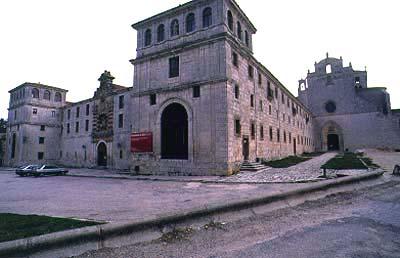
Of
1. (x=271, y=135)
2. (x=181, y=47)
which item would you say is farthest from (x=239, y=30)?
(x=271, y=135)

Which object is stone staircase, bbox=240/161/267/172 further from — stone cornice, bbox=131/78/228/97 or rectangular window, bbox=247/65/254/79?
rectangular window, bbox=247/65/254/79

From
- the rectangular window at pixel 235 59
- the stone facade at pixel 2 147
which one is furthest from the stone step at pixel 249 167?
the stone facade at pixel 2 147

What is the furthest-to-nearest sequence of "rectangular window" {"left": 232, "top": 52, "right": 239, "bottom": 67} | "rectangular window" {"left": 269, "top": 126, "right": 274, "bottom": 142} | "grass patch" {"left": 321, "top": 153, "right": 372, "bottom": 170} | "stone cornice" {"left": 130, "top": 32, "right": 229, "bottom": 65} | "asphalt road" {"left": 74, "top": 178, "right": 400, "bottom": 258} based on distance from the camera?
"rectangular window" {"left": 269, "top": 126, "right": 274, "bottom": 142}
"rectangular window" {"left": 232, "top": 52, "right": 239, "bottom": 67}
"stone cornice" {"left": 130, "top": 32, "right": 229, "bottom": 65}
"grass patch" {"left": 321, "top": 153, "right": 372, "bottom": 170}
"asphalt road" {"left": 74, "top": 178, "right": 400, "bottom": 258}

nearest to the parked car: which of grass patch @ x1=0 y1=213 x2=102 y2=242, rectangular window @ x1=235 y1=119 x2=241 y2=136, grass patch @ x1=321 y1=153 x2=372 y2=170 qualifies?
rectangular window @ x1=235 y1=119 x2=241 y2=136

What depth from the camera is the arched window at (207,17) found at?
59.4 feet

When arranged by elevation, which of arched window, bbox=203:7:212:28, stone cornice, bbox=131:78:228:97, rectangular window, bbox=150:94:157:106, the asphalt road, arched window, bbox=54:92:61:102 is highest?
arched window, bbox=203:7:212:28

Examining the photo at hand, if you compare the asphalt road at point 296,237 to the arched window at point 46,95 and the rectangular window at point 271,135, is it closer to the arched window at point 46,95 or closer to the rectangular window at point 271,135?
the rectangular window at point 271,135

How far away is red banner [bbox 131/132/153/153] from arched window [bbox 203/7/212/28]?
31.8 feet

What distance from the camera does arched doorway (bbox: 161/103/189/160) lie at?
1856cm

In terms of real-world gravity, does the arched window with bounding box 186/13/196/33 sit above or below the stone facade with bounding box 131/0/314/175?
above

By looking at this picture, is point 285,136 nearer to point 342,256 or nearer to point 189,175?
point 189,175

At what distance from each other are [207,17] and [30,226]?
57.5 feet

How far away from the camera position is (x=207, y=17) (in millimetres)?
18297

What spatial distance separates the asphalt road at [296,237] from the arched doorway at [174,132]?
40.7ft
